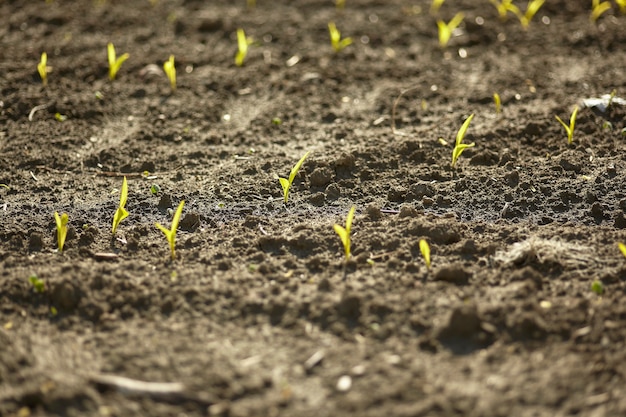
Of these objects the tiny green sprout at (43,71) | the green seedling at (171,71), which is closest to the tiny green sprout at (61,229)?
the green seedling at (171,71)

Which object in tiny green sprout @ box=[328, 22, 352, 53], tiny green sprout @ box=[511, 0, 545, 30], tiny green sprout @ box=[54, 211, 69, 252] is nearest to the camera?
tiny green sprout @ box=[54, 211, 69, 252]

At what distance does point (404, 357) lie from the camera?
87.4 inches

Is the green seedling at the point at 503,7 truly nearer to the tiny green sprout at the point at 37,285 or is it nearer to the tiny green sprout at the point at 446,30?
the tiny green sprout at the point at 446,30

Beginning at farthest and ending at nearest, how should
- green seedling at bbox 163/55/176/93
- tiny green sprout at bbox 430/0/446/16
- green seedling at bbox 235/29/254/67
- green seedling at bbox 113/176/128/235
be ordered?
tiny green sprout at bbox 430/0/446/16, green seedling at bbox 235/29/254/67, green seedling at bbox 163/55/176/93, green seedling at bbox 113/176/128/235

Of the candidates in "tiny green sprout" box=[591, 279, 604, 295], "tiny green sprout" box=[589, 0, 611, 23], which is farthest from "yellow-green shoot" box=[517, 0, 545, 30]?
"tiny green sprout" box=[591, 279, 604, 295]

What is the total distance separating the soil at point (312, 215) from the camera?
7.04 ft

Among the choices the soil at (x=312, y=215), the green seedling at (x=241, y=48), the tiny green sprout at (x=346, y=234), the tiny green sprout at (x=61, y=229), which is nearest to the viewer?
the soil at (x=312, y=215)

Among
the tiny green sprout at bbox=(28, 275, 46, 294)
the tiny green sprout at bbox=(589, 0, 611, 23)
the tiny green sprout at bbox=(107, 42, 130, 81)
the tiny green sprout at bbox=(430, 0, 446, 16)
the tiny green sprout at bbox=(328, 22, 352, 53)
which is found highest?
the tiny green sprout at bbox=(107, 42, 130, 81)

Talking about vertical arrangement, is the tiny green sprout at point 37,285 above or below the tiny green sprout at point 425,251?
above

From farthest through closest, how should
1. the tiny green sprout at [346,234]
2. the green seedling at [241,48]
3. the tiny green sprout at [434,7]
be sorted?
the tiny green sprout at [434,7] → the green seedling at [241,48] → the tiny green sprout at [346,234]

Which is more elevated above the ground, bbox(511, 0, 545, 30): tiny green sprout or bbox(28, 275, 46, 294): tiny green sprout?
bbox(28, 275, 46, 294): tiny green sprout

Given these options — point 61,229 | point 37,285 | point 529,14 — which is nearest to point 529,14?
point 529,14

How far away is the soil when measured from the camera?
2146 millimetres

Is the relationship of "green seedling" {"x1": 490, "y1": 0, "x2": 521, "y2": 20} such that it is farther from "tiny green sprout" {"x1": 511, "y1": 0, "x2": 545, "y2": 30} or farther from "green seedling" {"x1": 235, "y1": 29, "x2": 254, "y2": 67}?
"green seedling" {"x1": 235, "y1": 29, "x2": 254, "y2": 67}
